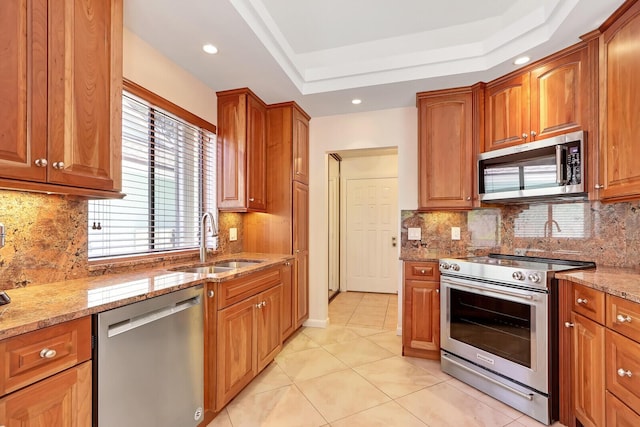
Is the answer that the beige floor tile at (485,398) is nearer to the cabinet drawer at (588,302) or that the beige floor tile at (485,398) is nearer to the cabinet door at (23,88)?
the cabinet drawer at (588,302)

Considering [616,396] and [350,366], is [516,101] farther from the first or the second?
[350,366]

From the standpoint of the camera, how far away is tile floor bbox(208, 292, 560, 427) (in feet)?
6.13

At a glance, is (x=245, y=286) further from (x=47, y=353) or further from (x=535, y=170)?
(x=535, y=170)

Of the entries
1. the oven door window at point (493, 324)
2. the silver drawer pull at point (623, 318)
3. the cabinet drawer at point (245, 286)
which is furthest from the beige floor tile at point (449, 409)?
the cabinet drawer at point (245, 286)

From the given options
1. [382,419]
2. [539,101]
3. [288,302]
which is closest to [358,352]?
[288,302]

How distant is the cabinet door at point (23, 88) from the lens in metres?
1.13

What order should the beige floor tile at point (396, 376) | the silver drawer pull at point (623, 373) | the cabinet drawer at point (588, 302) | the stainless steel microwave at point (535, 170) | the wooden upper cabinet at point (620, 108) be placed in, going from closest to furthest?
the silver drawer pull at point (623, 373) → the cabinet drawer at point (588, 302) → the wooden upper cabinet at point (620, 108) → the stainless steel microwave at point (535, 170) → the beige floor tile at point (396, 376)

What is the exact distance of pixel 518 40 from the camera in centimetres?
218

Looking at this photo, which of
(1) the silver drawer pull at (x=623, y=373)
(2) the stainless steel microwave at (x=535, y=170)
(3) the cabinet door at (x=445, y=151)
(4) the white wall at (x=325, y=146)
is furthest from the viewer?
(4) the white wall at (x=325, y=146)

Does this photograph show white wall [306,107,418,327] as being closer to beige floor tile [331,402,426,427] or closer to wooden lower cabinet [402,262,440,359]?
wooden lower cabinet [402,262,440,359]

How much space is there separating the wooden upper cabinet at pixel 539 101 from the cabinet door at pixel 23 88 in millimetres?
2981

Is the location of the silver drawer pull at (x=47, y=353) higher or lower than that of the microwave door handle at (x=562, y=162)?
lower

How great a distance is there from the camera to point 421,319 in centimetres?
266

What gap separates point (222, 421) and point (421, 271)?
1.85 meters
